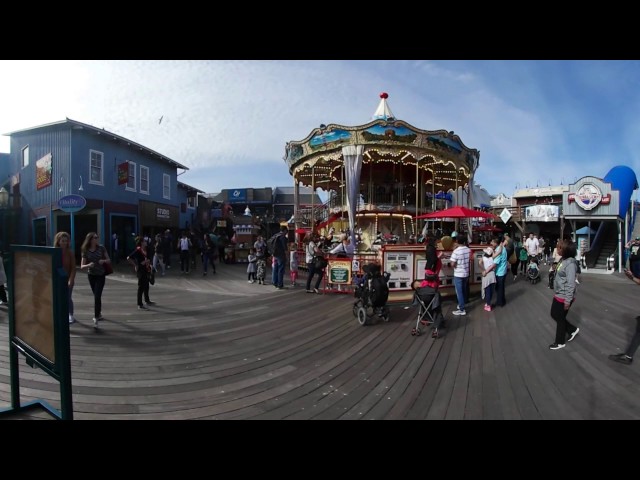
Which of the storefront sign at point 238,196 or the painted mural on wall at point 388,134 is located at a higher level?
the storefront sign at point 238,196

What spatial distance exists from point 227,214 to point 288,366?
722 inches

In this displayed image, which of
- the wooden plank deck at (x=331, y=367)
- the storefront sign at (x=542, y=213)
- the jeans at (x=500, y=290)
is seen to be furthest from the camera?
the storefront sign at (x=542, y=213)

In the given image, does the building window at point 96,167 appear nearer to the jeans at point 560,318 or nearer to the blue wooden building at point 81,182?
A: the blue wooden building at point 81,182

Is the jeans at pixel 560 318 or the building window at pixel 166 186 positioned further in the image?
the building window at pixel 166 186

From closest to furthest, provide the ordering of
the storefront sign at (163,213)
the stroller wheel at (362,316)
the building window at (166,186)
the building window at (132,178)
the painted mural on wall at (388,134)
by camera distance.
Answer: the stroller wheel at (362,316), the building window at (132,178), the storefront sign at (163,213), the building window at (166,186), the painted mural on wall at (388,134)

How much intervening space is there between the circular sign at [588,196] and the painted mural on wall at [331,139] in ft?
36.2

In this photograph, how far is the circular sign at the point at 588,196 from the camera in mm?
12742

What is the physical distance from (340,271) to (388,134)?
7470 mm

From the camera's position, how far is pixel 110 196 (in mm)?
9203

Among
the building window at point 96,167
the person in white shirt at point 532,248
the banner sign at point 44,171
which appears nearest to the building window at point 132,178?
the building window at point 96,167

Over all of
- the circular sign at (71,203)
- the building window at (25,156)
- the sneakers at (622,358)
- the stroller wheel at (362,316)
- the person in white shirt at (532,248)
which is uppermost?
the building window at (25,156)

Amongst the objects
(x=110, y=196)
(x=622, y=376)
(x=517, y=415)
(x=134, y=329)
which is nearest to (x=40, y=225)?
(x=110, y=196)

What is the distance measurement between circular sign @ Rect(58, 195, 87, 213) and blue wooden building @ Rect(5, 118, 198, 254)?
1.42 ft
